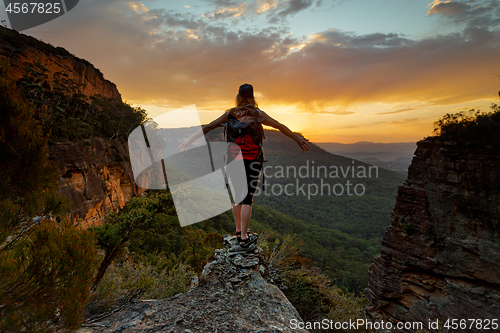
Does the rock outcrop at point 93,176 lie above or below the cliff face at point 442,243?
above

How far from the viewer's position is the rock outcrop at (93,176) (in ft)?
42.3

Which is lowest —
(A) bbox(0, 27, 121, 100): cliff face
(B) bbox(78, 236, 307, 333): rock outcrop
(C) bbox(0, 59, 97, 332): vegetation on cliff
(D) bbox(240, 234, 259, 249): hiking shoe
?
(B) bbox(78, 236, 307, 333): rock outcrop

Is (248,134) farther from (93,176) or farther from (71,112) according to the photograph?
(71,112)

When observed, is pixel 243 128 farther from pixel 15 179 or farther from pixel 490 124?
pixel 490 124

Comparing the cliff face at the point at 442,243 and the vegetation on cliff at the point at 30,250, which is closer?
the vegetation on cliff at the point at 30,250

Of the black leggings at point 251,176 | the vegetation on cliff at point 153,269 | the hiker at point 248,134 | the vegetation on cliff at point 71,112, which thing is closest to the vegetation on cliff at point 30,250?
the hiker at point 248,134

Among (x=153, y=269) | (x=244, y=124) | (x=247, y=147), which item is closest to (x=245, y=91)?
(x=244, y=124)

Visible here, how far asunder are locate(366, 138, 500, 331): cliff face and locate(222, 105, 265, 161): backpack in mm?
16902

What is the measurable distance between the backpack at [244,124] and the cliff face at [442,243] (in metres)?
16.9

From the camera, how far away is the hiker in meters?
2.78

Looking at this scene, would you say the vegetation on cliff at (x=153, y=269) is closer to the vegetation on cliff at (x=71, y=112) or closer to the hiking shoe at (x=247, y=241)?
the hiking shoe at (x=247, y=241)

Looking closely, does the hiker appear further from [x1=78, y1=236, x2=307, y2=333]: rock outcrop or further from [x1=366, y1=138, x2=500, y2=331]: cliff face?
[x1=366, y1=138, x2=500, y2=331]: cliff face

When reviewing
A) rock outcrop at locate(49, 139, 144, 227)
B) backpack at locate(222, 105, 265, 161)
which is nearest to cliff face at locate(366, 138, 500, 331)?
backpack at locate(222, 105, 265, 161)

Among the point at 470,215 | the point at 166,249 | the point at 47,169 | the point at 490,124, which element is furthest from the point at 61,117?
the point at 490,124
